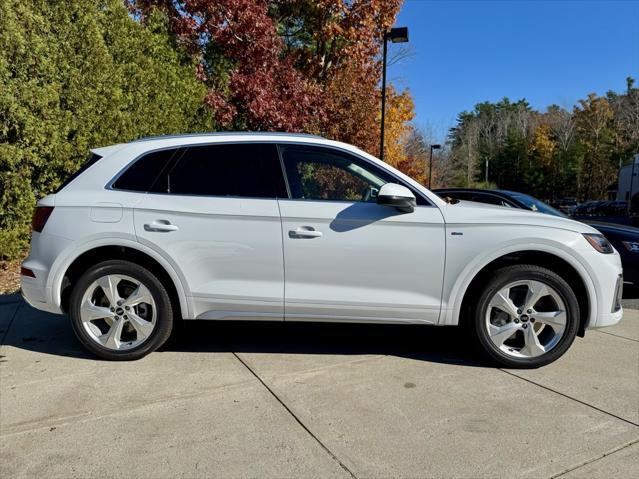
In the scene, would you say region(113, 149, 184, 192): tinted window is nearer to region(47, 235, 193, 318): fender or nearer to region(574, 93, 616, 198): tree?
region(47, 235, 193, 318): fender

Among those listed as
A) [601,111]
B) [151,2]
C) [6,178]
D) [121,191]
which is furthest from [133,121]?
[601,111]

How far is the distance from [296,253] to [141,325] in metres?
→ 1.35

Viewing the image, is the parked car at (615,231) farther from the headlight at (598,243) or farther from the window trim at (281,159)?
the window trim at (281,159)

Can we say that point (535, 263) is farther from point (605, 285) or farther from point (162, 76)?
point (162, 76)

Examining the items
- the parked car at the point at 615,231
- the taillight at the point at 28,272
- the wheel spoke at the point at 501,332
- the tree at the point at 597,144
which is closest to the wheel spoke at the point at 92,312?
the taillight at the point at 28,272

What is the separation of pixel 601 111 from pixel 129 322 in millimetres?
62932

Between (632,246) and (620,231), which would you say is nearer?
(632,246)

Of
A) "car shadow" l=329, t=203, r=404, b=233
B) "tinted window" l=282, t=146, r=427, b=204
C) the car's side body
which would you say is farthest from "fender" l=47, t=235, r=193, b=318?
"car shadow" l=329, t=203, r=404, b=233

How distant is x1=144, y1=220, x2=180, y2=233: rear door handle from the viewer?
148 inches

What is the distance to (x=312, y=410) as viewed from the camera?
125 inches

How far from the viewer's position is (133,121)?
8.91 metres

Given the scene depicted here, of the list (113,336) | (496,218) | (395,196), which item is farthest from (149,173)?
(496,218)

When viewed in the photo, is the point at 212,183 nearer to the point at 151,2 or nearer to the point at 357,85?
the point at 151,2

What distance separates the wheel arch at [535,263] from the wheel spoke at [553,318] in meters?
0.23
